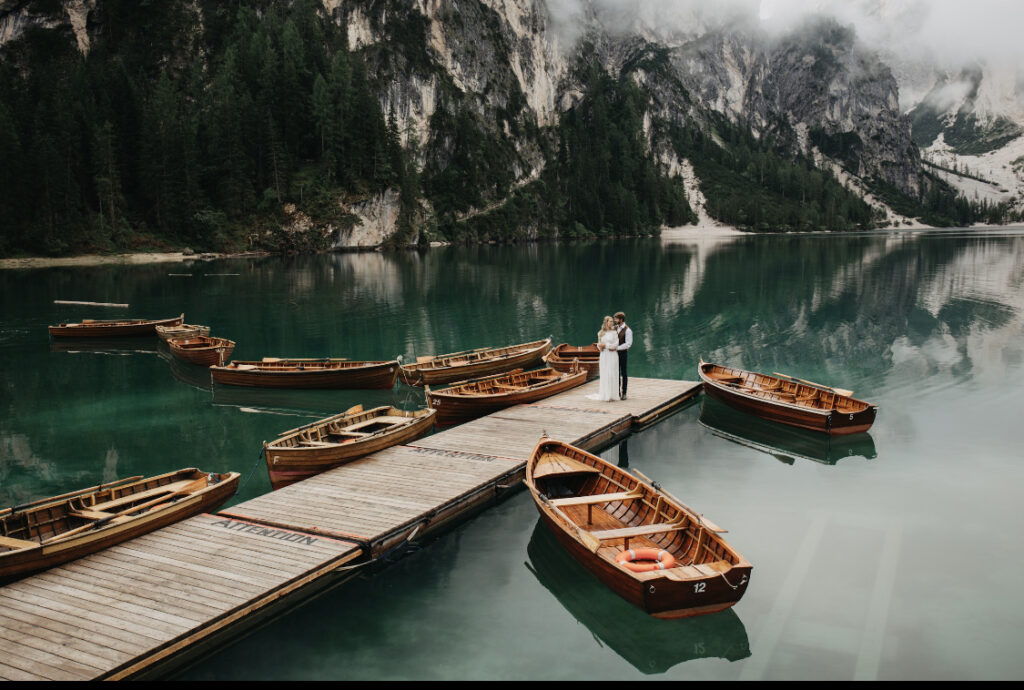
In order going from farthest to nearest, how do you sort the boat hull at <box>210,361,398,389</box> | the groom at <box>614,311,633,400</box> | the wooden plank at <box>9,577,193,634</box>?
the boat hull at <box>210,361,398,389</box>
the groom at <box>614,311,633,400</box>
the wooden plank at <box>9,577,193,634</box>

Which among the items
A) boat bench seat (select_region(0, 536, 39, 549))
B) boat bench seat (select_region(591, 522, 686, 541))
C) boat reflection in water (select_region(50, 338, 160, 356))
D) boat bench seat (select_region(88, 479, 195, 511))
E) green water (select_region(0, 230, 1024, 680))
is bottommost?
green water (select_region(0, 230, 1024, 680))

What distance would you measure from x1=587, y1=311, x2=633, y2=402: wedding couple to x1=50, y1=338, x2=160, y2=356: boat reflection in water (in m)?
28.6

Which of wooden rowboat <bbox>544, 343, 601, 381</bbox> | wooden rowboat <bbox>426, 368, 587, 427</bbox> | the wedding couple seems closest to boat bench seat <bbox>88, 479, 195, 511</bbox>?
wooden rowboat <bbox>426, 368, 587, 427</bbox>

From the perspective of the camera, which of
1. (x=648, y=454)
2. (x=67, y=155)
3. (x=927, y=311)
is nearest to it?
(x=648, y=454)

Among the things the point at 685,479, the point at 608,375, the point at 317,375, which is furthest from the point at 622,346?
the point at 317,375

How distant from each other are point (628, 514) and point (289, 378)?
63.5ft

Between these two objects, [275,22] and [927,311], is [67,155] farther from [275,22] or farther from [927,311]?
[927,311]

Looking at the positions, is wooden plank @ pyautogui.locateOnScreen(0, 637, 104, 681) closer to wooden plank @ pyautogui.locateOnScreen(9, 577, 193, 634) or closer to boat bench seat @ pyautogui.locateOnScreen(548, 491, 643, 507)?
wooden plank @ pyautogui.locateOnScreen(9, 577, 193, 634)

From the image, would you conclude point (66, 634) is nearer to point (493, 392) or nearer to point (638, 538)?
point (638, 538)

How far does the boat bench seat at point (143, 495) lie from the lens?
14.1 m

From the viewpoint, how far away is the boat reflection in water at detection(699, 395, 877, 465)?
20672 millimetres

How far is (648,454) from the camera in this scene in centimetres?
2114

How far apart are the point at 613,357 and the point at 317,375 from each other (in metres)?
12.8
